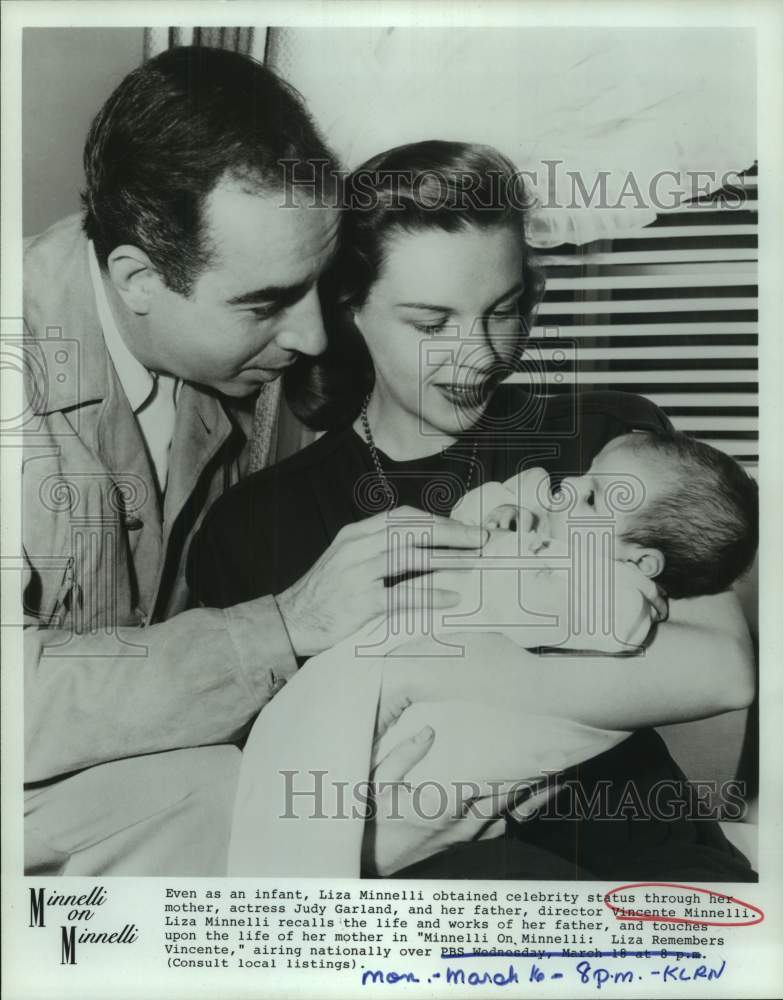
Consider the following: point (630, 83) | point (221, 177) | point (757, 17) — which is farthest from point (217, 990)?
point (757, 17)

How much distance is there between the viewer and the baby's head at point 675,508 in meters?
1.89

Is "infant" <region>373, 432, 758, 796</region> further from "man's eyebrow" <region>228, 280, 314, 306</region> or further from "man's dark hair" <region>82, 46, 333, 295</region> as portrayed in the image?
"man's dark hair" <region>82, 46, 333, 295</region>

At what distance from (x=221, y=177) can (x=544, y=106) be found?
69cm

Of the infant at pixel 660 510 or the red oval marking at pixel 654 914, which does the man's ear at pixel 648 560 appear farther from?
the red oval marking at pixel 654 914

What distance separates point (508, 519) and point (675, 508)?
0.34 meters

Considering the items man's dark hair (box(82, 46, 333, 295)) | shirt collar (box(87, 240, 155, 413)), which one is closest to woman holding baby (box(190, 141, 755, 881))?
man's dark hair (box(82, 46, 333, 295))

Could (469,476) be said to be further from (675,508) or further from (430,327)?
(675,508)

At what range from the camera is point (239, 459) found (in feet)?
6.44

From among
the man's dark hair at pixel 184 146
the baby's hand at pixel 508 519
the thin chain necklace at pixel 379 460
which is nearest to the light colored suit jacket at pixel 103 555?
the man's dark hair at pixel 184 146

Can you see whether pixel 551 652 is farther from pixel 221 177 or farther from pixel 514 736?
pixel 221 177

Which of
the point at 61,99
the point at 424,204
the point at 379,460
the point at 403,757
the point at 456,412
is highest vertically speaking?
the point at 61,99

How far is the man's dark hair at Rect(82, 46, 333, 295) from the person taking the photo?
188cm

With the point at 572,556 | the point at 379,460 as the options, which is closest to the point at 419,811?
the point at 572,556

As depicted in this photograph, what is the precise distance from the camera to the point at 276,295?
1.91 metres
